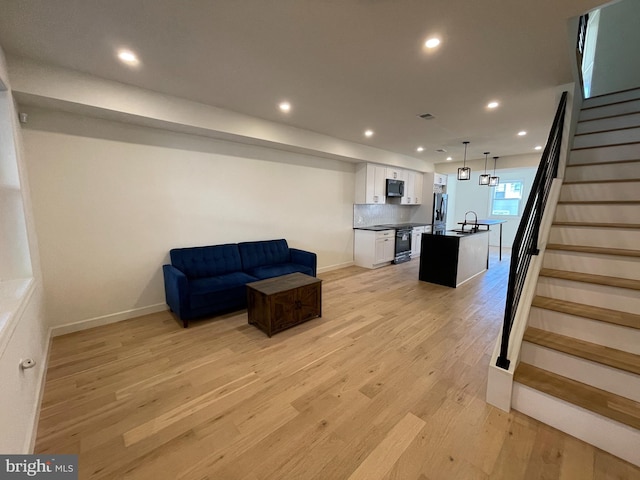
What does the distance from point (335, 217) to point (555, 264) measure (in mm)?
4091

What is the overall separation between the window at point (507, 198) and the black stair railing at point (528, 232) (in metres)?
6.83

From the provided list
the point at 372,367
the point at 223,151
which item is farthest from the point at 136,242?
the point at 372,367

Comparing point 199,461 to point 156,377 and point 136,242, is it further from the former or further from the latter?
point 136,242

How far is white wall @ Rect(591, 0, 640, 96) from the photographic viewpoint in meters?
3.72

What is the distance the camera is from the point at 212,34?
79.7 inches

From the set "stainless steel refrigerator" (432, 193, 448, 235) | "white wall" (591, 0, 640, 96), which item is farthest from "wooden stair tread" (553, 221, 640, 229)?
"stainless steel refrigerator" (432, 193, 448, 235)

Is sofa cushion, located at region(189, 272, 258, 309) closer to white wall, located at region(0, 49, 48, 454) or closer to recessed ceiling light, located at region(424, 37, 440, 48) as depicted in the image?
white wall, located at region(0, 49, 48, 454)

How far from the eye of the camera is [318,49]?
86.7 inches

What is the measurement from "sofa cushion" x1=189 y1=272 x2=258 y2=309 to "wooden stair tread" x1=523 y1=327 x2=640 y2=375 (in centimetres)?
305

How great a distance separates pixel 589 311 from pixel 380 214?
5370 millimetres

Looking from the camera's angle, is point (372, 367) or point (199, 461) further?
point (372, 367)

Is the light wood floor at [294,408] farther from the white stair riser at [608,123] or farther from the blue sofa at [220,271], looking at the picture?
the white stair riser at [608,123]

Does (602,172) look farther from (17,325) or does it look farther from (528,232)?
(17,325)

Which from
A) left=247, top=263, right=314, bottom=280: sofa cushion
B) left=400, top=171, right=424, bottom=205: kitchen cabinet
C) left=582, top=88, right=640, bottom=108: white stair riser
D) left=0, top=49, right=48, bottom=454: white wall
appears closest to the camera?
left=0, top=49, right=48, bottom=454: white wall
